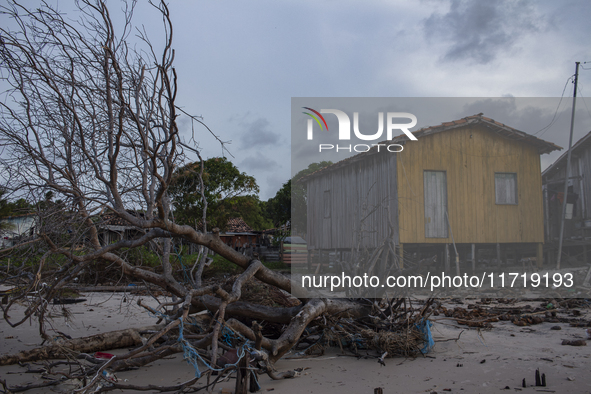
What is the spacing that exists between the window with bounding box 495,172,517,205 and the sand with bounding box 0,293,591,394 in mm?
7662

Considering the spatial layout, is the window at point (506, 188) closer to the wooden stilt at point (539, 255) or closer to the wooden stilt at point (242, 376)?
the wooden stilt at point (539, 255)

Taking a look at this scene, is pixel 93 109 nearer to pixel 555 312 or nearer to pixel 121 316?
pixel 121 316

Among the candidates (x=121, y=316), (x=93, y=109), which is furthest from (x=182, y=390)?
(x=121, y=316)

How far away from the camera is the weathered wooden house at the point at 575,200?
13.8m

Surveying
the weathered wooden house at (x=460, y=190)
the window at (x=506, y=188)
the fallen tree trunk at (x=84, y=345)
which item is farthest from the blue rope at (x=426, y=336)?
the window at (x=506, y=188)

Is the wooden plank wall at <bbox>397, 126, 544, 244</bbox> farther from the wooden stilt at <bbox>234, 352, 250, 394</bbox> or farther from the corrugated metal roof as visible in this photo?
the wooden stilt at <bbox>234, 352, 250, 394</bbox>

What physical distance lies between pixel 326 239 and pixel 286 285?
11.1 meters

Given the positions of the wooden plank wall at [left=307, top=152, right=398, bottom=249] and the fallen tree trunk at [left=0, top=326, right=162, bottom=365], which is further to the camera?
the wooden plank wall at [left=307, top=152, right=398, bottom=249]

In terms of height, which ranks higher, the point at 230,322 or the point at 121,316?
the point at 230,322

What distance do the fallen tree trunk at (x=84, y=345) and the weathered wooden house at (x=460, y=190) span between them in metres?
7.86

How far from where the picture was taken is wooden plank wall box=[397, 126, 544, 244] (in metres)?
12.3

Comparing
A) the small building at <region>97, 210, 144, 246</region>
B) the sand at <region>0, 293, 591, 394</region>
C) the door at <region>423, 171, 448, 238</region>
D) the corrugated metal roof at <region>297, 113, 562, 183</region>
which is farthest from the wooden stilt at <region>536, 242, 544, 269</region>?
the small building at <region>97, 210, 144, 246</region>

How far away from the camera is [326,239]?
53.0ft

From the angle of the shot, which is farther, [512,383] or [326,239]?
[326,239]
